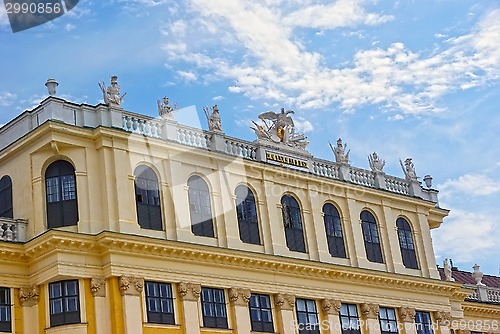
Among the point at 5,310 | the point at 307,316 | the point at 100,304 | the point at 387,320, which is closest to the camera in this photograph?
the point at 5,310

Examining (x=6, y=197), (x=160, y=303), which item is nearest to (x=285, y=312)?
(x=160, y=303)

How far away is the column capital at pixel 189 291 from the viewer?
3103cm

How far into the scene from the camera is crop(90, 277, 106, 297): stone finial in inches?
1158

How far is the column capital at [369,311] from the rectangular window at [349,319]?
293mm

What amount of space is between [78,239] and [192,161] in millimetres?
6106

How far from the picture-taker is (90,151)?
3133 centimetres

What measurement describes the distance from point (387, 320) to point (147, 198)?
12482 millimetres

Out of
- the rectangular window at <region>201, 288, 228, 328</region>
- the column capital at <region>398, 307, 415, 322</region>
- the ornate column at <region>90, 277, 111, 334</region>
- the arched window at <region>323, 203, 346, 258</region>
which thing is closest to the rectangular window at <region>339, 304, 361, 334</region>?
the arched window at <region>323, 203, 346, 258</region>

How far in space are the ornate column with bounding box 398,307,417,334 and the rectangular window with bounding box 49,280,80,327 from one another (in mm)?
15338

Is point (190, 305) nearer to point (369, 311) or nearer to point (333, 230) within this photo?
point (333, 230)

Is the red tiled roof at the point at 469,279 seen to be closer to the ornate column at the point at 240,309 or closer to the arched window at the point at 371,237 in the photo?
the arched window at the point at 371,237

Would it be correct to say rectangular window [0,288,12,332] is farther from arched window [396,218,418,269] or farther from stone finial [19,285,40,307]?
arched window [396,218,418,269]

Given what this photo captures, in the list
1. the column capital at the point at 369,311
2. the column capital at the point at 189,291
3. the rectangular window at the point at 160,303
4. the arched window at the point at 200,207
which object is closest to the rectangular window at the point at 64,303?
the rectangular window at the point at 160,303

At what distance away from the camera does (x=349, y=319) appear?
3662 centimetres
